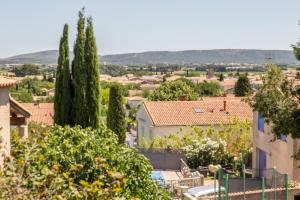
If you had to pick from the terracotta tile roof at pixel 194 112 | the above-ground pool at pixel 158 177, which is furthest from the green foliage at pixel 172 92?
the above-ground pool at pixel 158 177

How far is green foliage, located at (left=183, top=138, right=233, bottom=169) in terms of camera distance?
33.1m

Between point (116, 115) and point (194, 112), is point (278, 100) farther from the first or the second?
point (194, 112)

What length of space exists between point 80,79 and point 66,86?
998 millimetres

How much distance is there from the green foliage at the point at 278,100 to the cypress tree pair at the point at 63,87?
38.0ft

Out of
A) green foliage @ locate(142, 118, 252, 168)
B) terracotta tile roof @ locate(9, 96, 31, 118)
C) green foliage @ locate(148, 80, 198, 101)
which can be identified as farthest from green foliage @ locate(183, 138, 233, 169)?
green foliage @ locate(148, 80, 198, 101)

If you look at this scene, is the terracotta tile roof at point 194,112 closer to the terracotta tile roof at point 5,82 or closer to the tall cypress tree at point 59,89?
the tall cypress tree at point 59,89

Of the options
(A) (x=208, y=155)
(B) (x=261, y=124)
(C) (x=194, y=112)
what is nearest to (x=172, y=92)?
(C) (x=194, y=112)

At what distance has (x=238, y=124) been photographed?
36719 millimetres

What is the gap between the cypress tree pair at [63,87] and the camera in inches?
1043

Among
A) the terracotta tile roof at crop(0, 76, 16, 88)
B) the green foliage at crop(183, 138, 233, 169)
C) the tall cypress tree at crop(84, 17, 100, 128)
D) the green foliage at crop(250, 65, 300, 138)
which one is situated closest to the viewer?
the terracotta tile roof at crop(0, 76, 16, 88)

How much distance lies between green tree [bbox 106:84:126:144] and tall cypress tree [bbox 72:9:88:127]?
402 inches

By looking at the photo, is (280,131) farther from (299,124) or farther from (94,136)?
(94,136)

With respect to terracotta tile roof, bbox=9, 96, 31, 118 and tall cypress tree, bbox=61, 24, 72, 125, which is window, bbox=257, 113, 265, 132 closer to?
tall cypress tree, bbox=61, 24, 72, 125

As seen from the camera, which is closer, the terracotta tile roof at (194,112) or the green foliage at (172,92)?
the terracotta tile roof at (194,112)
